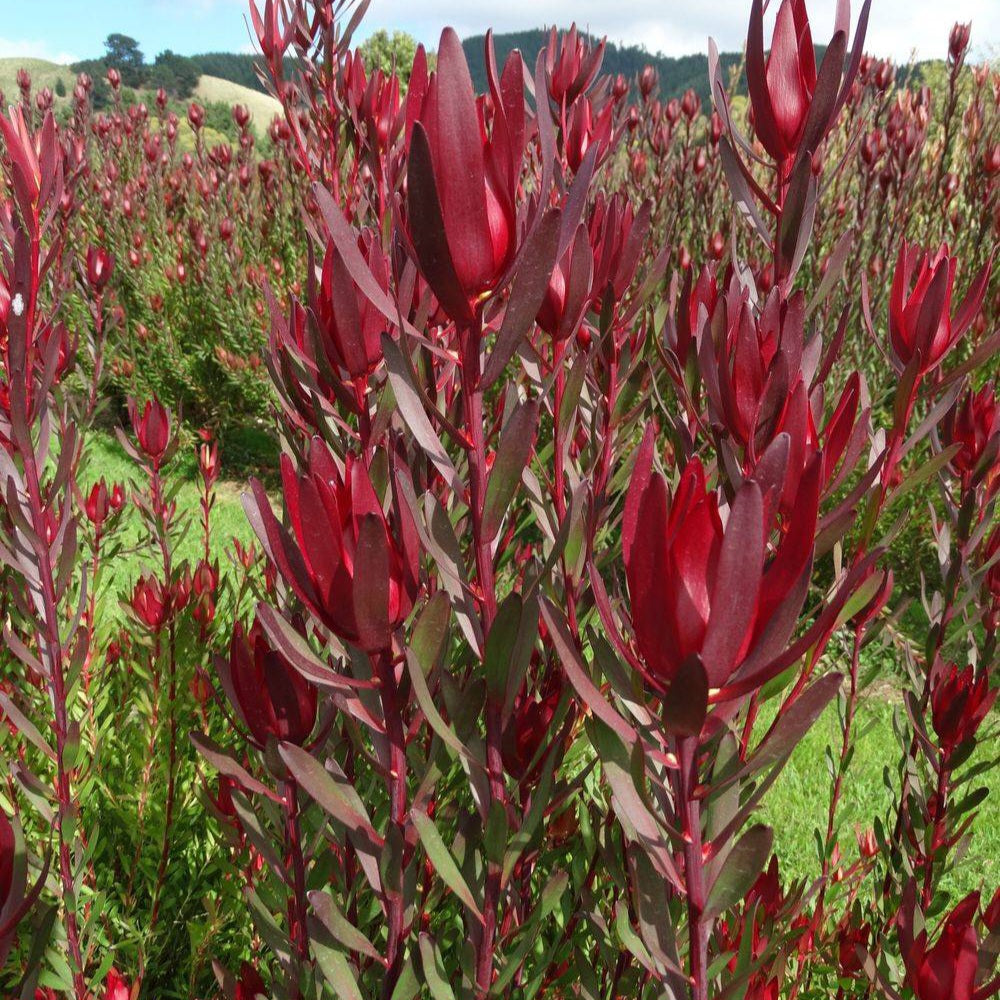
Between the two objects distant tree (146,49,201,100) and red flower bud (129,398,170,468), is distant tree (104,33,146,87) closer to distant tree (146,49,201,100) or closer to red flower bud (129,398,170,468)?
distant tree (146,49,201,100)

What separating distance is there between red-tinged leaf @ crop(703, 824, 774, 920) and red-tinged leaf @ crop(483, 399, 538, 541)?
9.9 inches

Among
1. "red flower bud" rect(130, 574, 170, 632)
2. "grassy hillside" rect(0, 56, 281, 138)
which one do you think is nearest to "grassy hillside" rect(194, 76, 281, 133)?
"grassy hillside" rect(0, 56, 281, 138)

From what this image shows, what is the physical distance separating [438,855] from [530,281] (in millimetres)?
394

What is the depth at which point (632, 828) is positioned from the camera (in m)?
0.54

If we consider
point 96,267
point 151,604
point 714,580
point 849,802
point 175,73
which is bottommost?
point 849,802

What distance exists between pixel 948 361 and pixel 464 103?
4.75m

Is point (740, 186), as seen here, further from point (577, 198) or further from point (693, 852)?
point (693, 852)

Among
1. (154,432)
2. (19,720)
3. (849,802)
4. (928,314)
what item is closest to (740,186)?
(928,314)

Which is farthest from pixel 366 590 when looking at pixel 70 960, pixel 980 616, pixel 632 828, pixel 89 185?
pixel 89 185

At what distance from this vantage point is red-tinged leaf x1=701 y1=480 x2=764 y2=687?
42 centimetres

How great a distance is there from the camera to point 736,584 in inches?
16.9

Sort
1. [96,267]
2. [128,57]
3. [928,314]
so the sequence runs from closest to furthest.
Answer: [928,314]
[96,267]
[128,57]

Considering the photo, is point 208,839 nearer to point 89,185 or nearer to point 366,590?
point 366,590

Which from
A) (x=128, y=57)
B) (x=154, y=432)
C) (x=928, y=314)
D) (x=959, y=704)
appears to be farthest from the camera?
(x=128, y=57)
